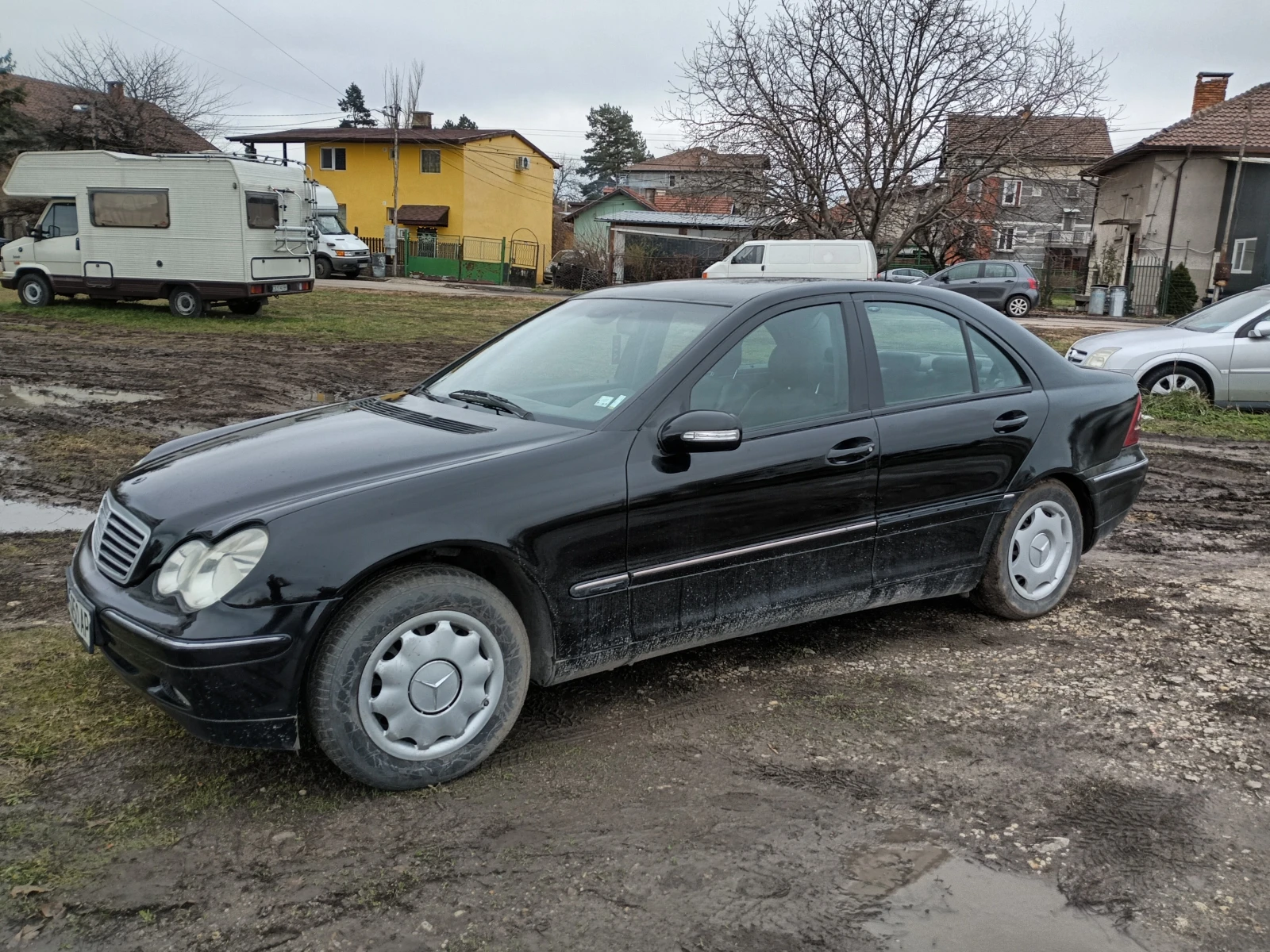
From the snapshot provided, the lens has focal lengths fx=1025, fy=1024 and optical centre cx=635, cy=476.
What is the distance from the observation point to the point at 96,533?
3568 mm

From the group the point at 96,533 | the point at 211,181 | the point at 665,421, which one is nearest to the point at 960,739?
the point at 665,421

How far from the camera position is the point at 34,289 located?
19.8m

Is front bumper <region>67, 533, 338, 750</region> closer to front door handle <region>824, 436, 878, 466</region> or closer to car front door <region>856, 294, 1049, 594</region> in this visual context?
front door handle <region>824, 436, 878, 466</region>

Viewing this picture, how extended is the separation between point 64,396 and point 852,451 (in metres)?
9.54

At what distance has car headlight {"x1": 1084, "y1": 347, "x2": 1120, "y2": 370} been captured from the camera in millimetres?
11180

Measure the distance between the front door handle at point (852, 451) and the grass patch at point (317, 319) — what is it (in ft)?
44.4

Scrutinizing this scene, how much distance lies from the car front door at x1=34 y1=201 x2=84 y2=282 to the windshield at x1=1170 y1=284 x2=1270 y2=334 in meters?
18.3

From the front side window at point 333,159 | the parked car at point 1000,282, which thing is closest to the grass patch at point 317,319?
the parked car at point 1000,282

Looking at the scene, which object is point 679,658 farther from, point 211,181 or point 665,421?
point 211,181

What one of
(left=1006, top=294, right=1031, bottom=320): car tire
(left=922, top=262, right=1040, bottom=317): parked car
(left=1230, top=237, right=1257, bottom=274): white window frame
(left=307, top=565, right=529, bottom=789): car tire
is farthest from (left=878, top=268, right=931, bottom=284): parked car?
(left=307, top=565, right=529, bottom=789): car tire

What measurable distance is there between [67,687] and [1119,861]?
3.67 metres

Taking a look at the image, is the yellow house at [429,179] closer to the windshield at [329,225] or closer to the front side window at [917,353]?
the windshield at [329,225]

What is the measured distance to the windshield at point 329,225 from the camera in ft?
113

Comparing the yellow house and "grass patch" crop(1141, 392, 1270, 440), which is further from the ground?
the yellow house
